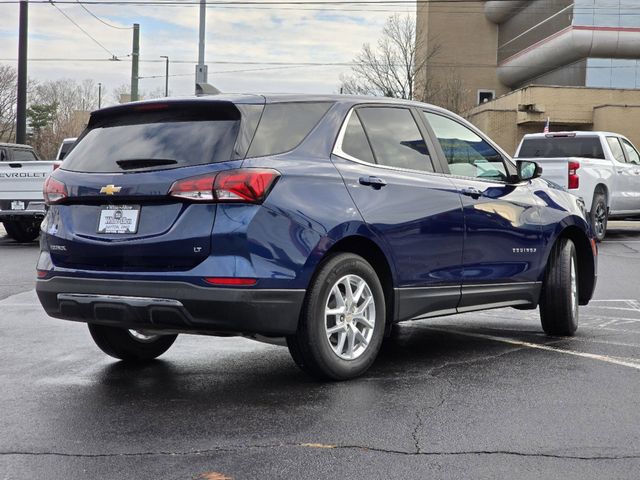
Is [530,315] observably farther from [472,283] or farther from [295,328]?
[295,328]

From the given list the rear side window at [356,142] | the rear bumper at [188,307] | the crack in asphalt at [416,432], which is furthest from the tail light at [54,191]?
the crack in asphalt at [416,432]

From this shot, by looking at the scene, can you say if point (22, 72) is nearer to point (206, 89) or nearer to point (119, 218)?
point (206, 89)

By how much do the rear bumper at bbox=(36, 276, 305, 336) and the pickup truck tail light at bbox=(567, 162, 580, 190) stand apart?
12.5 metres

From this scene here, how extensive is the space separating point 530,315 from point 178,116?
15.4 ft

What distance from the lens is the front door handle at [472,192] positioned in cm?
685

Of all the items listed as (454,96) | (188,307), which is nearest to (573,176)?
(188,307)

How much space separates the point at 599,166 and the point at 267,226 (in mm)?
13794

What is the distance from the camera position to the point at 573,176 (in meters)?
17.2

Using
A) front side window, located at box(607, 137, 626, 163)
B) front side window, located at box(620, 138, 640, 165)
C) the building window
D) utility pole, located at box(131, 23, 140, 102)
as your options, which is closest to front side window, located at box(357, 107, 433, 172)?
front side window, located at box(607, 137, 626, 163)

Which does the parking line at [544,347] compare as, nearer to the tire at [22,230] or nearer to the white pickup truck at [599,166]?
the white pickup truck at [599,166]

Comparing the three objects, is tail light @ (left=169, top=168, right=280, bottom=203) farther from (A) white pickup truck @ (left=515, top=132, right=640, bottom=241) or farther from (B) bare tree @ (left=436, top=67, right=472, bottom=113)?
(B) bare tree @ (left=436, top=67, right=472, bottom=113)

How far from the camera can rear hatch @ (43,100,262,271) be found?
5430 mm

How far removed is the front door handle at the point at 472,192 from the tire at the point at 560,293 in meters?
1.16

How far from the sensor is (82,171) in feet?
19.5
